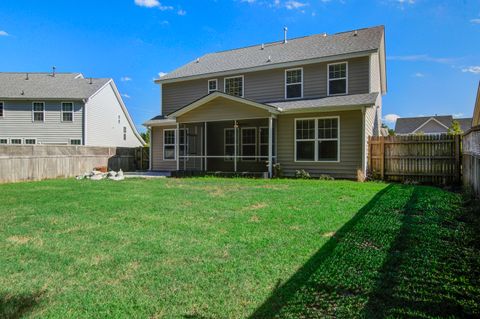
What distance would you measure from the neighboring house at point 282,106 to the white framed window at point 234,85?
51 mm

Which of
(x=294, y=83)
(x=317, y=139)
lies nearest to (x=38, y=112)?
(x=294, y=83)

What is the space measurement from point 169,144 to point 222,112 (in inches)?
207

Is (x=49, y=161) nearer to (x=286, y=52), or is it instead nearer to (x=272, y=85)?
(x=272, y=85)

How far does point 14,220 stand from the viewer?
5.64 metres

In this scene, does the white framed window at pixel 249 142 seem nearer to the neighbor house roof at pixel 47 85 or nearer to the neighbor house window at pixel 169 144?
the neighbor house window at pixel 169 144

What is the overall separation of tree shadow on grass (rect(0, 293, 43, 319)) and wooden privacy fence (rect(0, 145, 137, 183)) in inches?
478

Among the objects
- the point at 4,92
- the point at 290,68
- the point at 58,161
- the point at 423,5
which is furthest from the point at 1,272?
the point at 4,92

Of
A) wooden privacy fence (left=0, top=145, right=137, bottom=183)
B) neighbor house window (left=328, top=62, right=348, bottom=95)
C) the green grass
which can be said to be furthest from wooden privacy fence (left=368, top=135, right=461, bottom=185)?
wooden privacy fence (left=0, top=145, right=137, bottom=183)

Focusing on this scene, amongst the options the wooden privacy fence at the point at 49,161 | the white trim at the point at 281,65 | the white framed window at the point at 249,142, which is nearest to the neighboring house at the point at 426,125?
the white trim at the point at 281,65

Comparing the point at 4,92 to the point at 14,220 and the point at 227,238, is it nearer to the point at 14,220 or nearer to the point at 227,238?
the point at 14,220

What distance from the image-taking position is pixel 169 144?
18406 mm

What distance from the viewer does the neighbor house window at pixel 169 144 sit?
18.3 metres

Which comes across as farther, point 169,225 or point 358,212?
point 358,212

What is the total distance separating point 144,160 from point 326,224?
1757cm
